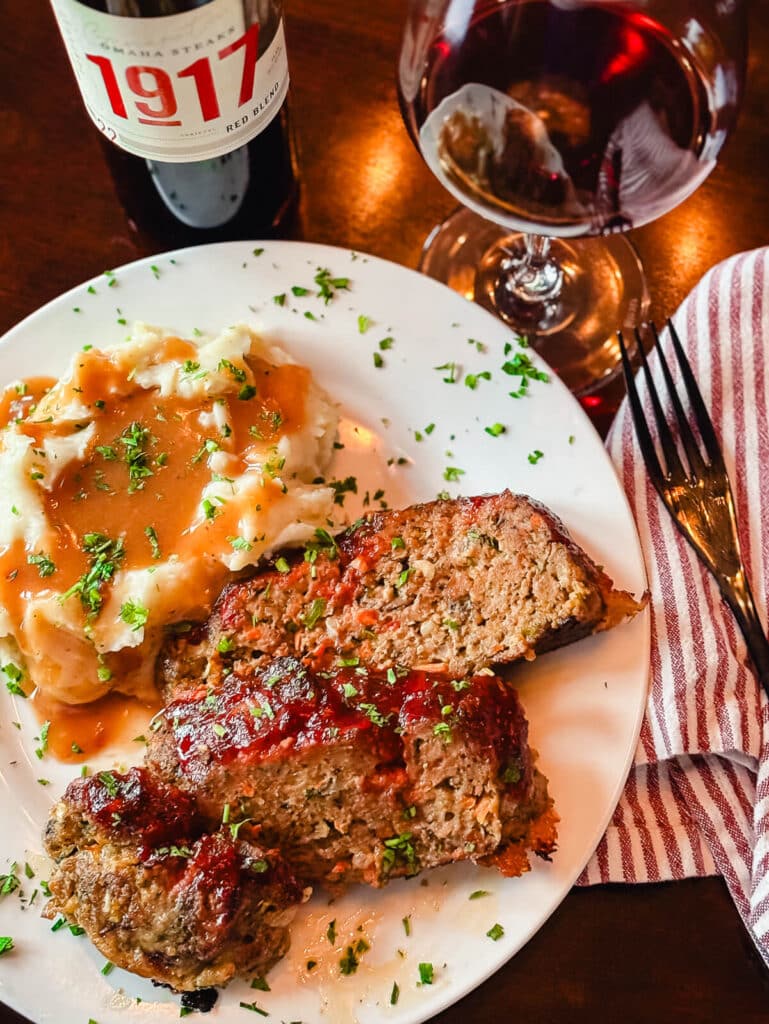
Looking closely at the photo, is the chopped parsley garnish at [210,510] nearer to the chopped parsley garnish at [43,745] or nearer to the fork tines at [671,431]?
the chopped parsley garnish at [43,745]

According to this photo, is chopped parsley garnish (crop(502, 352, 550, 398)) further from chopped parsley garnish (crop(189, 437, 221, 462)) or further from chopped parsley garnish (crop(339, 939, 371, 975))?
chopped parsley garnish (crop(339, 939, 371, 975))

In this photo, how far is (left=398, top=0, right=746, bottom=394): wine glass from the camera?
3014 mm

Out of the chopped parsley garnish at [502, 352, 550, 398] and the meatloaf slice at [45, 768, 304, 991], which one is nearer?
the meatloaf slice at [45, 768, 304, 991]

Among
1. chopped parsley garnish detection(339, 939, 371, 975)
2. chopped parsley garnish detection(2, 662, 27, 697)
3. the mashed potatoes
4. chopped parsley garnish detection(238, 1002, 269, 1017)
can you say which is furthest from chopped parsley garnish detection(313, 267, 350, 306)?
chopped parsley garnish detection(238, 1002, 269, 1017)

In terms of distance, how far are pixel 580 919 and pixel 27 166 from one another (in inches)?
143

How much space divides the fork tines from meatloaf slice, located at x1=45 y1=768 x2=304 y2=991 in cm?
181

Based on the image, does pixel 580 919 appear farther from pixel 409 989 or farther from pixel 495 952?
pixel 409 989

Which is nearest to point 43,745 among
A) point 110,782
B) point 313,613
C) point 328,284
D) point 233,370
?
point 110,782

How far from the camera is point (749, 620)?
3.27 m

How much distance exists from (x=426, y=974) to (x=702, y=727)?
1.14 m

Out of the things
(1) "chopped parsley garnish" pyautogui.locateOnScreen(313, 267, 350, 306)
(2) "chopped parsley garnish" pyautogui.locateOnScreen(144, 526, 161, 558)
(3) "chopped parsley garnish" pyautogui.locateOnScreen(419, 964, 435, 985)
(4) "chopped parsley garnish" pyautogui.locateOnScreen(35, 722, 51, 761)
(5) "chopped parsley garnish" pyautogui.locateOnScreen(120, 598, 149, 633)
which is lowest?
(3) "chopped parsley garnish" pyautogui.locateOnScreen(419, 964, 435, 985)

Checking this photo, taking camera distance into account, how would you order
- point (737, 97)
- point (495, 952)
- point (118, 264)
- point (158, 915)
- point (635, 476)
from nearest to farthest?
point (158, 915), point (495, 952), point (737, 97), point (635, 476), point (118, 264)

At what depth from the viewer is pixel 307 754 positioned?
279 cm

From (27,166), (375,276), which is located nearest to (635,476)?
(375,276)
